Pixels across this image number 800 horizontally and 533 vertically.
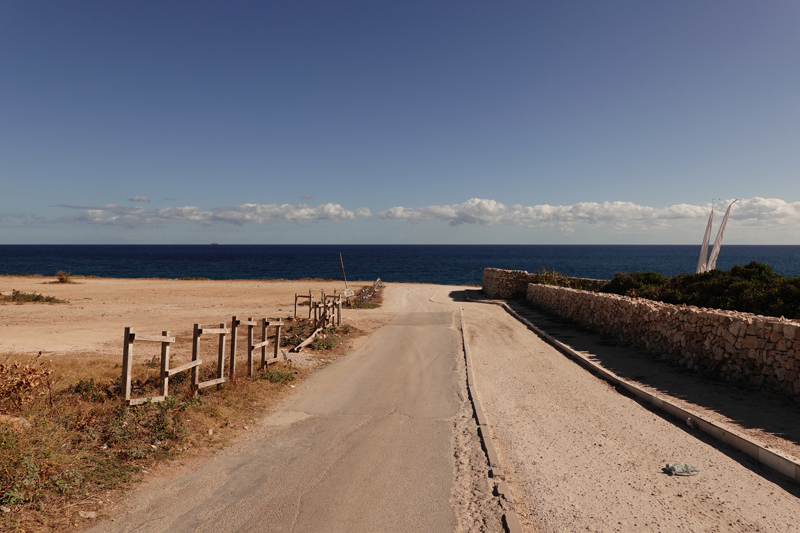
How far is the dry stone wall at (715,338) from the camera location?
968 cm

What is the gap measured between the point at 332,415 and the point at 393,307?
2123cm

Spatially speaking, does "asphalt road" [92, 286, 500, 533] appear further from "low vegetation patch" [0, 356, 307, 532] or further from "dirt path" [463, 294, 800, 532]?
"dirt path" [463, 294, 800, 532]

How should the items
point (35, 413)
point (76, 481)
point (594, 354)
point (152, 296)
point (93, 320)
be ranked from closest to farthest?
point (76, 481) → point (35, 413) → point (594, 354) → point (93, 320) → point (152, 296)

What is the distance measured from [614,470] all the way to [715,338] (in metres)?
7.14

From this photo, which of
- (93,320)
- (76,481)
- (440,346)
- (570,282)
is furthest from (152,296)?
(76,481)

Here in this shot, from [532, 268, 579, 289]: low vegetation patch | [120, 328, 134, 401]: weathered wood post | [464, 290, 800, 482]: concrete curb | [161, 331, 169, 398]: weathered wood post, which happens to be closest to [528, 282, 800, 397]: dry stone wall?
[464, 290, 800, 482]: concrete curb

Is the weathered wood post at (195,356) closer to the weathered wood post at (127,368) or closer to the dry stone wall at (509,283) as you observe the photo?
the weathered wood post at (127,368)

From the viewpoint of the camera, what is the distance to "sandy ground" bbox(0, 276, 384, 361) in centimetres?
1642

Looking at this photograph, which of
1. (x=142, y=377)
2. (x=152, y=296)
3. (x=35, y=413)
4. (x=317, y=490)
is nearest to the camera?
(x=317, y=490)

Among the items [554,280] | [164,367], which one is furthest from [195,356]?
[554,280]

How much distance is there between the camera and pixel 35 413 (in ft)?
Result: 22.4

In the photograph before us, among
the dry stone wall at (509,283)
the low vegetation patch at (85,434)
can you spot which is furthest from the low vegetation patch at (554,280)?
the low vegetation patch at (85,434)

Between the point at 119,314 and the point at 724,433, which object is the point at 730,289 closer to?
the point at 724,433

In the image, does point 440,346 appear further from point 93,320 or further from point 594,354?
point 93,320
